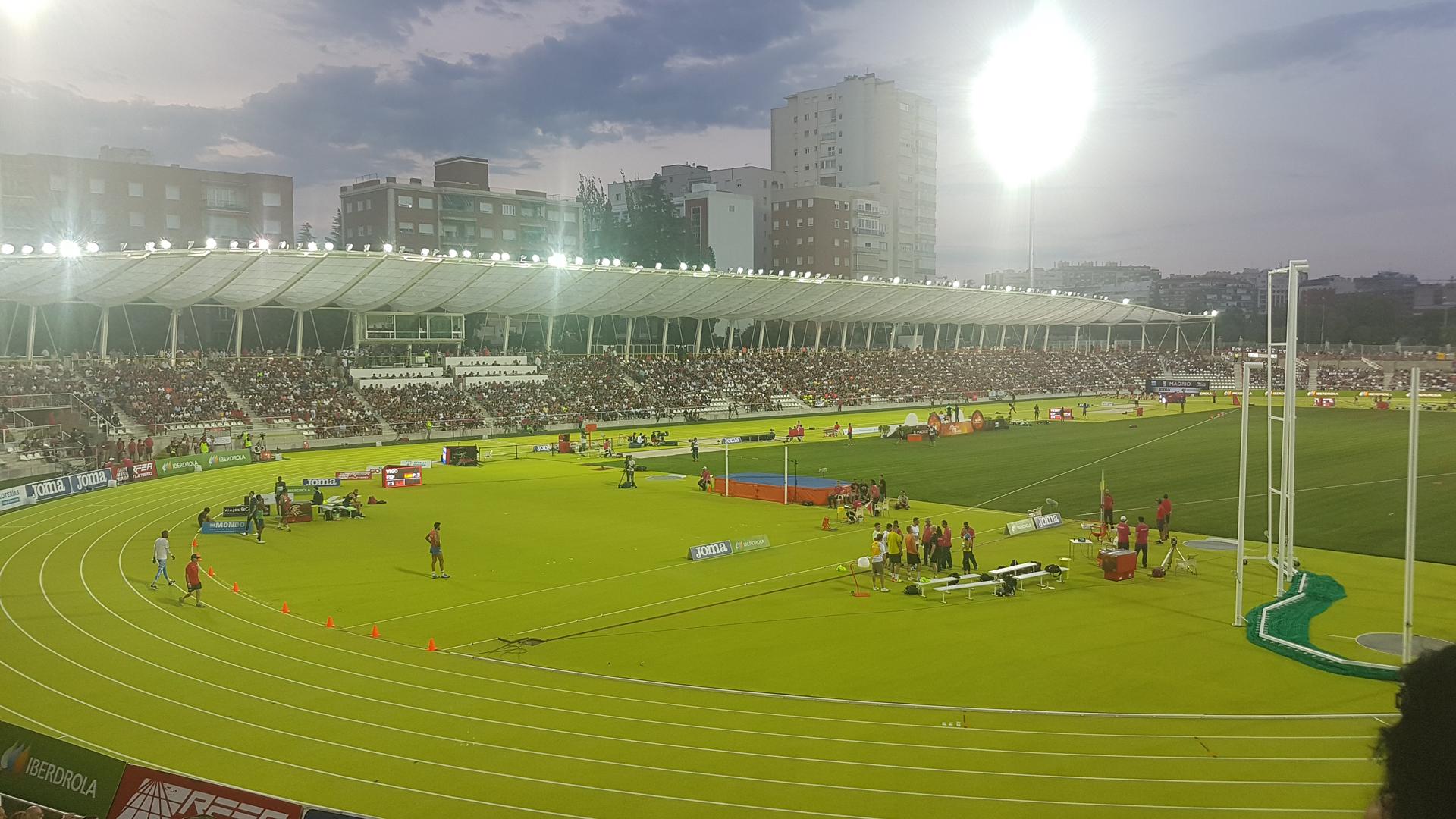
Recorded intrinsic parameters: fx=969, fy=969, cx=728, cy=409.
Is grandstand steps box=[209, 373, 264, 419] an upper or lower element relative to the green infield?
upper

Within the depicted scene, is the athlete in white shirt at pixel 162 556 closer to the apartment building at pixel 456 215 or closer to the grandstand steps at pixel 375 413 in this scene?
the grandstand steps at pixel 375 413

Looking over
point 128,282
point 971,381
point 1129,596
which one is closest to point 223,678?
point 1129,596

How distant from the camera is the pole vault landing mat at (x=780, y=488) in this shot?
32.9 m

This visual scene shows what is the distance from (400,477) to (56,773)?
3078 cm

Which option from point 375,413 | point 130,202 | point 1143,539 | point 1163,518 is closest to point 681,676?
point 1143,539

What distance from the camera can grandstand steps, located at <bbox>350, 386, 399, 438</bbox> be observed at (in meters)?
58.1

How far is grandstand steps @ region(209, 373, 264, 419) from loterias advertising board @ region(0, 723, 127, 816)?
48.1m

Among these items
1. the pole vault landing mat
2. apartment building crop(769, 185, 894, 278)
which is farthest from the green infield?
apartment building crop(769, 185, 894, 278)

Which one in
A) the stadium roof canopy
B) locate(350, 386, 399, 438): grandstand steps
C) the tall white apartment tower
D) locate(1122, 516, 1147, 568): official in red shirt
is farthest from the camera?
the tall white apartment tower

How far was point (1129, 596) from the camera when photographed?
2000cm

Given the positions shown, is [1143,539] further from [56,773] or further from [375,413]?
[375,413]

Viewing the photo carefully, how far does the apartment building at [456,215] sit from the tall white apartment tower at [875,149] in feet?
163

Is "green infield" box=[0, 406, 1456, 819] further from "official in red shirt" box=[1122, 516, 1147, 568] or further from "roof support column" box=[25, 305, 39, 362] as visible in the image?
"roof support column" box=[25, 305, 39, 362]

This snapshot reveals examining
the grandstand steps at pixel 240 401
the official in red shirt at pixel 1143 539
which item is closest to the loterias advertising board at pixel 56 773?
the official in red shirt at pixel 1143 539
